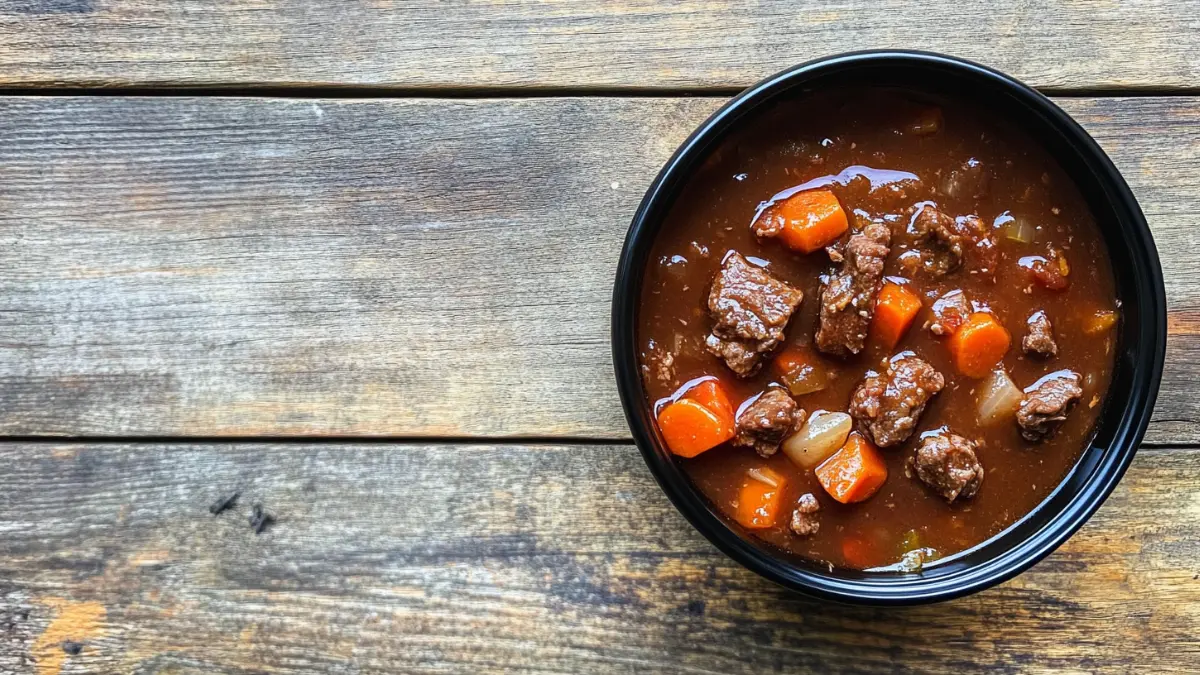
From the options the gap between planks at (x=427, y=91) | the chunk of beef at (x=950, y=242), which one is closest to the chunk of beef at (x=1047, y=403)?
the chunk of beef at (x=950, y=242)

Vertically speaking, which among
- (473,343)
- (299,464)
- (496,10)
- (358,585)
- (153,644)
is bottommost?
(153,644)

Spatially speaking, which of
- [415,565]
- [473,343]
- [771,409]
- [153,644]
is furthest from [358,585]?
[771,409]

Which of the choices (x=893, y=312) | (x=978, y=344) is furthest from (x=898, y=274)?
(x=978, y=344)

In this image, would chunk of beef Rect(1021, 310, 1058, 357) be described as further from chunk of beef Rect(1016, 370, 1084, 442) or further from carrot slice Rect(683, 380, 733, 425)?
carrot slice Rect(683, 380, 733, 425)

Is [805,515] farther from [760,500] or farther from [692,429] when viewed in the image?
[692,429]

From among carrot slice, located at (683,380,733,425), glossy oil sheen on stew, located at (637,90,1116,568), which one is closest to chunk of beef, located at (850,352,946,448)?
glossy oil sheen on stew, located at (637,90,1116,568)

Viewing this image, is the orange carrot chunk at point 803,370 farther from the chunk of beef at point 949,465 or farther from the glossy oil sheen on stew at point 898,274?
the chunk of beef at point 949,465

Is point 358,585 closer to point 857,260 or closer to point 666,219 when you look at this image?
point 666,219
